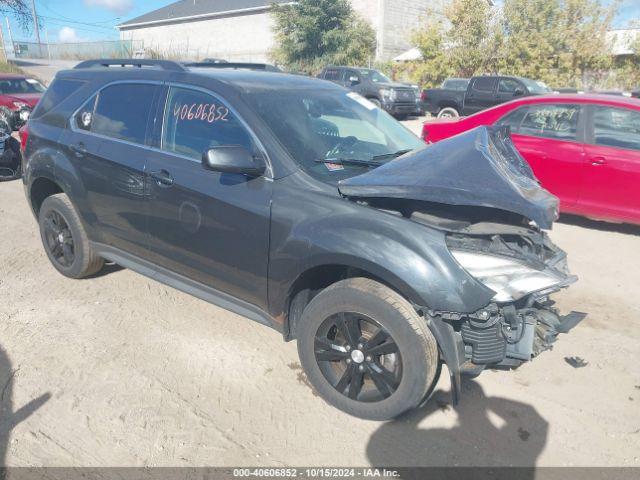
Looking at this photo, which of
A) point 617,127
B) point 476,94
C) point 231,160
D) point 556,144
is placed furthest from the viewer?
point 476,94

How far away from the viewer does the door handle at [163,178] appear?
137 inches

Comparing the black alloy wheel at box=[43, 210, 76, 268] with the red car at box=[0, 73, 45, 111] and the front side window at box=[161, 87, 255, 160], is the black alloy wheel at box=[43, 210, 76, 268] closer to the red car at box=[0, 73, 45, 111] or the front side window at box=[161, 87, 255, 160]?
the front side window at box=[161, 87, 255, 160]

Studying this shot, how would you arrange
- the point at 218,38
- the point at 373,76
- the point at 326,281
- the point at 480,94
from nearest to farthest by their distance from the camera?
1. the point at 326,281
2. the point at 480,94
3. the point at 373,76
4. the point at 218,38

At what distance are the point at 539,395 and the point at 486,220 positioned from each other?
3.89ft

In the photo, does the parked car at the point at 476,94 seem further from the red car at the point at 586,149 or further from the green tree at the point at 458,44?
the red car at the point at 586,149

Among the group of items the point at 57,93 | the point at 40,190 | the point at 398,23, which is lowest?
the point at 40,190

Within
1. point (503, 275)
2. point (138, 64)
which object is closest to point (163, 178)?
point (138, 64)

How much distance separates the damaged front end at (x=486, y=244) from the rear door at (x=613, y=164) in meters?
3.42

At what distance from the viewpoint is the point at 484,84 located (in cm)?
1731

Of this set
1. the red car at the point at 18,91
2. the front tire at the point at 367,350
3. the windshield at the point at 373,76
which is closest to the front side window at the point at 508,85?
the windshield at the point at 373,76

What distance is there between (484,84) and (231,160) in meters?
16.3

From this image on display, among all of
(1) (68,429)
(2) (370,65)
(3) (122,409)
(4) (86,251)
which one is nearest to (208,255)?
(3) (122,409)

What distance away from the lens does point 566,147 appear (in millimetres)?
6207

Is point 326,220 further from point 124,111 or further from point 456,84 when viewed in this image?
point 456,84
